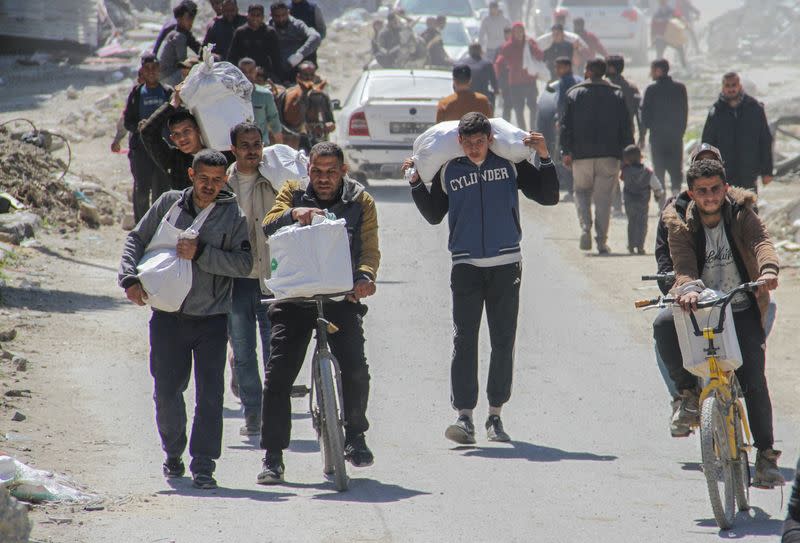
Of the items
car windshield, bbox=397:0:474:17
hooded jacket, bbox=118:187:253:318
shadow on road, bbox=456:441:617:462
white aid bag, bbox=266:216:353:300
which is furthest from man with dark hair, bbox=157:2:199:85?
car windshield, bbox=397:0:474:17

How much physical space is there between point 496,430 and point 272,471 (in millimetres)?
1756

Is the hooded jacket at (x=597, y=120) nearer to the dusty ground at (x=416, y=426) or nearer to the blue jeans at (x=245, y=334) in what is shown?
the dusty ground at (x=416, y=426)

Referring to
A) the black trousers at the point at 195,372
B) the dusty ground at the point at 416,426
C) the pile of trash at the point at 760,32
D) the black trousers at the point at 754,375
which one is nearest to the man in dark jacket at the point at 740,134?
the dusty ground at the point at 416,426

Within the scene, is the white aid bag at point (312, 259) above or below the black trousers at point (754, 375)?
above

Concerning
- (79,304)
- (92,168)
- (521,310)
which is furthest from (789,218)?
(92,168)

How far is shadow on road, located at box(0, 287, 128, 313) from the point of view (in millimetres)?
12062

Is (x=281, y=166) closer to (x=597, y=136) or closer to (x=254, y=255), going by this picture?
(x=254, y=255)

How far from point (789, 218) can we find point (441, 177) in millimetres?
8814

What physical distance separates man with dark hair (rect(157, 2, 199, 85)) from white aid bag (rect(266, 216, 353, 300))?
586 centimetres

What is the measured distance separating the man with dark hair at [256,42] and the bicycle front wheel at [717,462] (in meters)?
8.36

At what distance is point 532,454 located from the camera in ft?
27.0

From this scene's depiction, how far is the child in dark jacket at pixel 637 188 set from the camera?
1518 centimetres

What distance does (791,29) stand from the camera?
133 feet

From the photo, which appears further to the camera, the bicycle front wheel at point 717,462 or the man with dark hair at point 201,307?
the man with dark hair at point 201,307
